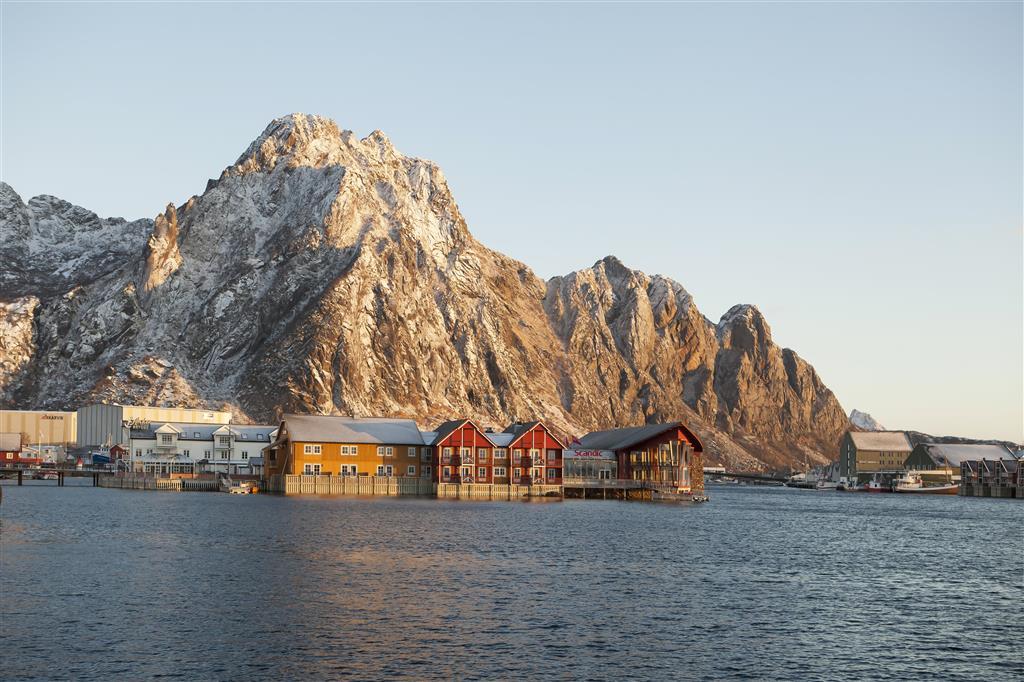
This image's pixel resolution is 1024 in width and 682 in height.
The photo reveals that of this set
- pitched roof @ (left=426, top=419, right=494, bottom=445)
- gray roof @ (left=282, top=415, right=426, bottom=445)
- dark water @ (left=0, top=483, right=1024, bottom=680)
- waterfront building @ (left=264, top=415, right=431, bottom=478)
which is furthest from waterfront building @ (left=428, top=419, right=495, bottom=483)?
dark water @ (left=0, top=483, right=1024, bottom=680)

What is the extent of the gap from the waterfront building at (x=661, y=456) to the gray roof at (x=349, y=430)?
114 feet

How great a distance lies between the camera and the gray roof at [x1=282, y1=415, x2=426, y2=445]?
160m

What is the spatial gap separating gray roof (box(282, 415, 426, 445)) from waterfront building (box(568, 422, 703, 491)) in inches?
1370

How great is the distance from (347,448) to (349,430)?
3284 millimetres

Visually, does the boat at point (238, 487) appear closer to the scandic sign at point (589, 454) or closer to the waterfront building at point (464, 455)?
the waterfront building at point (464, 455)

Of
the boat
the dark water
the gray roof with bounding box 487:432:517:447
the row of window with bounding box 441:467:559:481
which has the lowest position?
the dark water

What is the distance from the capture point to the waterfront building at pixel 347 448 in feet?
524

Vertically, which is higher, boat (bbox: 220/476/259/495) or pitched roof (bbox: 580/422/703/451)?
pitched roof (bbox: 580/422/703/451)

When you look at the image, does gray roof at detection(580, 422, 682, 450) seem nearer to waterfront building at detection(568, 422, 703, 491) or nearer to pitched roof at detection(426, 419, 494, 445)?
waterfront building at detection(568, 422, 703, 491)

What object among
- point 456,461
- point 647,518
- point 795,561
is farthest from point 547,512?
point 795,561

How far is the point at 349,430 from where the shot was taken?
536 ft

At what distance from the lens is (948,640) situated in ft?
168

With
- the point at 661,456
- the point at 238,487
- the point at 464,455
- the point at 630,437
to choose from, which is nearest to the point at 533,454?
the point at 464,455

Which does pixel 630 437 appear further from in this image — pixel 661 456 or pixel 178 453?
pixel 178 453
